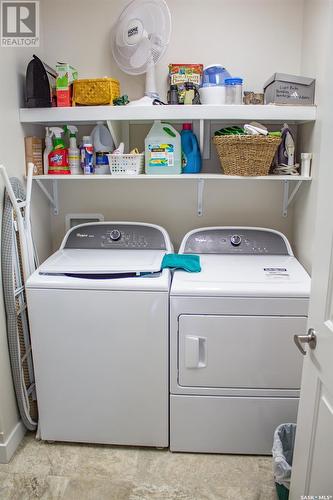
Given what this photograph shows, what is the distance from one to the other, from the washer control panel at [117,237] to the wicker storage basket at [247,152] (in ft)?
1.87

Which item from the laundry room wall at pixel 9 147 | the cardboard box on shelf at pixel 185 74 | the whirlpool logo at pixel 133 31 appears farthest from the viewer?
the cardboard box on shelf at pixel 185 74

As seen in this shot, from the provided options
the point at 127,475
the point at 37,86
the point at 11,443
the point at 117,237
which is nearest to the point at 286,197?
the point at 117,237

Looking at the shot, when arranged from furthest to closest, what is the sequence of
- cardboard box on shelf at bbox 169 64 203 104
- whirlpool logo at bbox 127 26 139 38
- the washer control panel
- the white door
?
the washer control panel → cardboard box on shelf at bbox 169 64 203 104 → whirlpool logo at bbox 127 26 139 38 → the white door

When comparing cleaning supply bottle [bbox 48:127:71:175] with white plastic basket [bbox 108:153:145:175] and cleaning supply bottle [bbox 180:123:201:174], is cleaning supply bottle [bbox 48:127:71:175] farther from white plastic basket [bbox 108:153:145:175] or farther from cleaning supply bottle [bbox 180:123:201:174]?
cleaning supply bottle [bbox 180:123:201:174]

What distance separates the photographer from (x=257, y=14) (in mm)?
2383

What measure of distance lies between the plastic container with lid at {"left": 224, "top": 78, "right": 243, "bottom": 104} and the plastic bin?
1.58m

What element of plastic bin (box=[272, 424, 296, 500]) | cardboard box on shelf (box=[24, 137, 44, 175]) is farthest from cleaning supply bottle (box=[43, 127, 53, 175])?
plastic bin (box=[272, 424, 296, 500])

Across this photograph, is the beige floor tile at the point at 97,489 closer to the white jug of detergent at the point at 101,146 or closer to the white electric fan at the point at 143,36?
the white jug of detergent at the point at 101,146

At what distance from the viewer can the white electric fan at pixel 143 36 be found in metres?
2.26

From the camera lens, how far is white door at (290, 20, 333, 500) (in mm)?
1216

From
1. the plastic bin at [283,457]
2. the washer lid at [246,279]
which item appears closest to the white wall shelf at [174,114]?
the washer lid at [246,279]

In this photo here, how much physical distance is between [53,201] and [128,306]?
985 millimetres

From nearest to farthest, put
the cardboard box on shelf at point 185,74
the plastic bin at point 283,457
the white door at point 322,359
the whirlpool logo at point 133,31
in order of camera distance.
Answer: the white door at point 322,359
the plastic bin at point 283,457
the whirlpool logo at point 133,31
the cardboard box on shelf at point 185,74

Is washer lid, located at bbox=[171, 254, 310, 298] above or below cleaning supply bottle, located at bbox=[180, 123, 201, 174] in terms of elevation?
below
